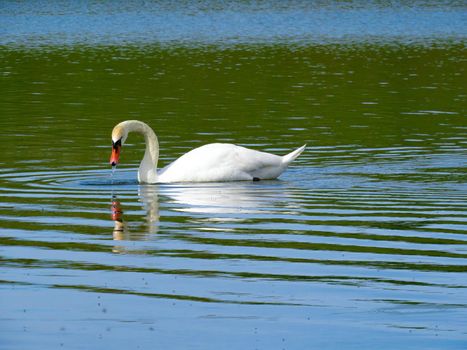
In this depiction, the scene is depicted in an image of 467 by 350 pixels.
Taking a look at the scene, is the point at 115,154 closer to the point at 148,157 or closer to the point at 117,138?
the point at 117,138

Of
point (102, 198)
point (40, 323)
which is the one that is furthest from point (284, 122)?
point (40, 323)

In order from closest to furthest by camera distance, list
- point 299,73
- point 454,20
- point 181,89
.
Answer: point 181,89 → point 299,73 → point 454,20

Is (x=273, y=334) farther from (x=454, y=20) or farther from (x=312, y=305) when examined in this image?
(x=454, y=20)

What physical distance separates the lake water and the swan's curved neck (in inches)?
9.0

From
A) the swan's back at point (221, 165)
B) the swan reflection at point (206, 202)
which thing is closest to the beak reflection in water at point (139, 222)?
the swan reflection at point (206, 202)

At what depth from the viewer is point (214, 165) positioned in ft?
55.4

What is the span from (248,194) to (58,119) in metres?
10.6

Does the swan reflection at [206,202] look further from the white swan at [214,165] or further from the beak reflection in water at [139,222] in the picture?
the white swan at [214,165]

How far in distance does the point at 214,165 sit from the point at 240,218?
3.39 m

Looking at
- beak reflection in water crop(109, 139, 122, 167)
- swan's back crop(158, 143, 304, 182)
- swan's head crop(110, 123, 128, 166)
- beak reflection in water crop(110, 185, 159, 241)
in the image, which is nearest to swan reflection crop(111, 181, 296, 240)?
beak reflection in water crop(110, 185, 159, 241)

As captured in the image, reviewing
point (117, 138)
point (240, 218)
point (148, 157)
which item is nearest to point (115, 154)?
point (117, 138)

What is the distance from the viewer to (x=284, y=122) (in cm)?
2514

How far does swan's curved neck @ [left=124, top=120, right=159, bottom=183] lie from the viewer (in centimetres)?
1703

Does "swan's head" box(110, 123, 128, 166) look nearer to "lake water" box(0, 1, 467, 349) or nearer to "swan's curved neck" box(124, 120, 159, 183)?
"swan's curved neck" box(124, 120, 159, 183)
